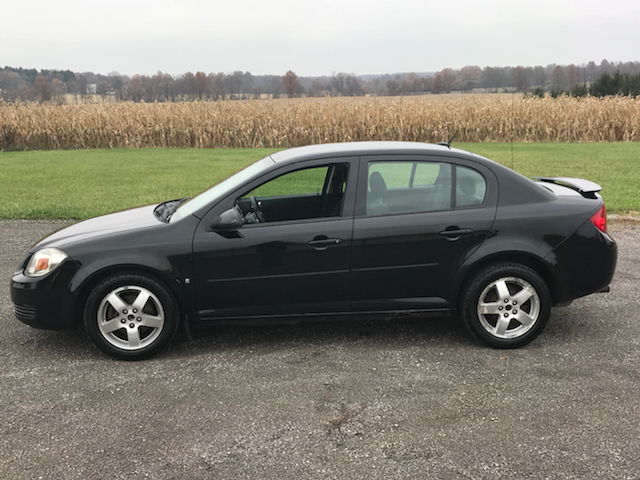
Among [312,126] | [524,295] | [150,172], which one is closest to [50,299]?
[524,295]

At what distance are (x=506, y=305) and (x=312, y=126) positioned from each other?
18.5 m

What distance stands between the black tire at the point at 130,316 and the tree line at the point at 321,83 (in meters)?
29.4

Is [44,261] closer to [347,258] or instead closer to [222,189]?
[222,189]

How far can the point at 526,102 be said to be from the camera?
24297 mm

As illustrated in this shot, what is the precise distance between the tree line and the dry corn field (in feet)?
28.0

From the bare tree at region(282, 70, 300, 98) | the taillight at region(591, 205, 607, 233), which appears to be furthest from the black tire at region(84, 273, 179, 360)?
the bare tree at region(282, 70, 300, 98)

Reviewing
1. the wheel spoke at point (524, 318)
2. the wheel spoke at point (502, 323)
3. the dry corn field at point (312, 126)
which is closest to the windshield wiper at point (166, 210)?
the wheel spoke at point (502, 323)

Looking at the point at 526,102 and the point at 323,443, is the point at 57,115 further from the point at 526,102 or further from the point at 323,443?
the point at 323,443

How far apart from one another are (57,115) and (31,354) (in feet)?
71.5

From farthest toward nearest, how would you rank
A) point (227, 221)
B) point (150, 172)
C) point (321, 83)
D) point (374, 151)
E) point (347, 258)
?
point (321, 83) < point (150, 172) < point (374, 151) < point (347, 258) < point (227, 221)

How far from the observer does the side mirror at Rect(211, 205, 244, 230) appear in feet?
13.9

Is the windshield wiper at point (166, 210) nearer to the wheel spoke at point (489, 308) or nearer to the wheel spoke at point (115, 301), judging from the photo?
the wheel spoke at point (115, 301)

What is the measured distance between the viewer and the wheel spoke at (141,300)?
13.9 feet

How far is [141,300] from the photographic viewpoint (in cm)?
424
